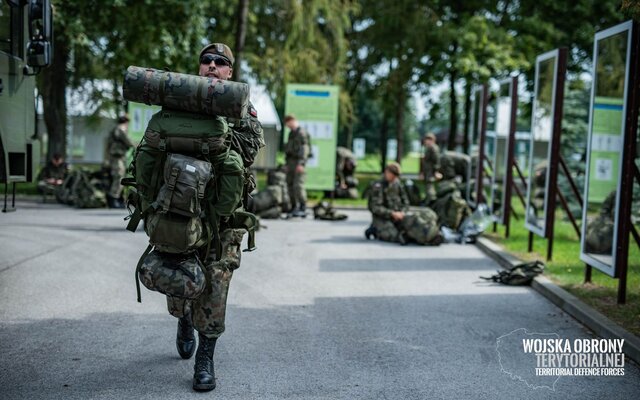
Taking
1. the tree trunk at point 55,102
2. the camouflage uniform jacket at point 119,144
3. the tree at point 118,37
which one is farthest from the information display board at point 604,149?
the tree trunk at point 55,102

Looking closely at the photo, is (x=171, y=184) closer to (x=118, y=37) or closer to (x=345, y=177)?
(x=118, y=37)

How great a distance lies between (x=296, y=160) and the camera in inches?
673

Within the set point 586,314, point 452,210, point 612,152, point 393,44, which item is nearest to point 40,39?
point 586,314

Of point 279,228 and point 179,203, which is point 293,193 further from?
point 179,203

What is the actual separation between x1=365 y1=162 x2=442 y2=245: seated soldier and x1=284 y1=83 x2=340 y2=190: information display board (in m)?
5.76

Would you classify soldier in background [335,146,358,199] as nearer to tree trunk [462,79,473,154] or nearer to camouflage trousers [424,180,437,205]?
camouflage trousers [424,180,437,205]

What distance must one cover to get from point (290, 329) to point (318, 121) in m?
13.0

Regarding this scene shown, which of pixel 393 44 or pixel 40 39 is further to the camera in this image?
pixel 393 44

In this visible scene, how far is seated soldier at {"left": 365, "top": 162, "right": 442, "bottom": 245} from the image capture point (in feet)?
42.6

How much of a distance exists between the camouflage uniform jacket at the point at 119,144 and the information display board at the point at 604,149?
11040 mm

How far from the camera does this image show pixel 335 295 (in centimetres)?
831

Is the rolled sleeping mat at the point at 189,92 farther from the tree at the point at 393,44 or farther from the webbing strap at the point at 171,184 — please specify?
the tree at the point at 393,44

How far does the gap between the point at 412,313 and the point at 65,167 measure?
50.4 ft

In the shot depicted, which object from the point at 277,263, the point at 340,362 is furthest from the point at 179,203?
the point at 277,263
